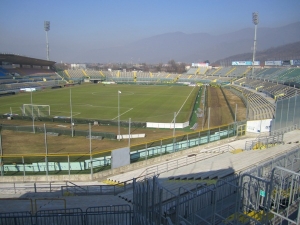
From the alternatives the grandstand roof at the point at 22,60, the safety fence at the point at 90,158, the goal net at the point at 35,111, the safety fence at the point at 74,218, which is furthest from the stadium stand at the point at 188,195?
the grandstand roof at the point at 22,60

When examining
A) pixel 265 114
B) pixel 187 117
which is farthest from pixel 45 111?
pixel 265 114

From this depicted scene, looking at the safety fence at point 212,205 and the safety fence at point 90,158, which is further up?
the safety fence at point 212,205

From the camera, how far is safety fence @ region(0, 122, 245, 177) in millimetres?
16094

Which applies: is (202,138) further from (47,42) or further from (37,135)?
(47,42)

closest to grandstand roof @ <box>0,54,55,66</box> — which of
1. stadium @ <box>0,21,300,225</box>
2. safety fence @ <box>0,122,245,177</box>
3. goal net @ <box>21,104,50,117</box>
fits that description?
stadium @ <box>0,21,300,225</box>

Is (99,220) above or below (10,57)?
below

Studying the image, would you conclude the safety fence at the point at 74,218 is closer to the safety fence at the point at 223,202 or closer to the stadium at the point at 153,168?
the stadium at the point at 153,168

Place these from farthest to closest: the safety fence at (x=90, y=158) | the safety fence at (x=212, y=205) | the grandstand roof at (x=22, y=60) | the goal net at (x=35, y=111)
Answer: the grandstand roof at (x=22, y=60) → the goal net at (x=35, y=111) → the safety fence at (x=90, y=158) → the safety fence at (x=212, y=205)

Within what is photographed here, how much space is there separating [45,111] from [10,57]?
127 ft

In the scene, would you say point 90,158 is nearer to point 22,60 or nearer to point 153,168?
point 153,168

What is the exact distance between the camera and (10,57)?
69375 mm

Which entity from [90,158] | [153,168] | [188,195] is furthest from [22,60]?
[188,195]

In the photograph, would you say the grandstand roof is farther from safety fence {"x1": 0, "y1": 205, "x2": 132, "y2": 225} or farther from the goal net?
safety fence {"x1": 0, "y1": 205, "x2": 132, "y2": 225}

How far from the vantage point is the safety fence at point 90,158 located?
16094 millimetres
